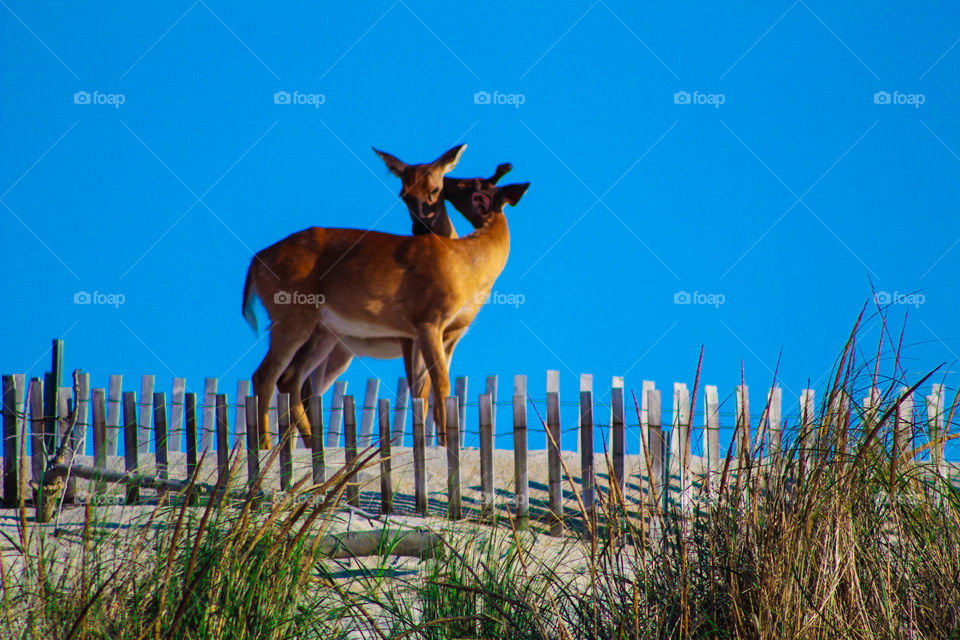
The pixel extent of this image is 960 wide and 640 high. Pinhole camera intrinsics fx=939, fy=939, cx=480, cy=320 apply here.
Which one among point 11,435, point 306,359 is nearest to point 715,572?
point 11,435

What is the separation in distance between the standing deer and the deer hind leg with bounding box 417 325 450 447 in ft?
0.04

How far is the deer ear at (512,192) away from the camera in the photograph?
8.98m

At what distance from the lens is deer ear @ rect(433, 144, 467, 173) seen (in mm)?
8766

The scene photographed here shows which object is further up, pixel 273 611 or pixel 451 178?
pixel 451 178

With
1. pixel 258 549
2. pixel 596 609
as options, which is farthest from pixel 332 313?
pixel 596 609

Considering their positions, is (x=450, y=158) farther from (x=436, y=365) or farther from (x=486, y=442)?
(x=486, y=442)

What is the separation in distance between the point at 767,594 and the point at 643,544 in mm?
346

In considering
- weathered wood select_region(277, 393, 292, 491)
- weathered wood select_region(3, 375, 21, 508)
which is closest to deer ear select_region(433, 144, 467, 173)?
weathered wood select_region(277, 393, 292, 491)

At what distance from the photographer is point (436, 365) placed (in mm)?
8492

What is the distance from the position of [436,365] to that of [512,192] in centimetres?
185

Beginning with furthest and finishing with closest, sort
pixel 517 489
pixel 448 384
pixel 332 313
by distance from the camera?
pixel 332 313 < pixel 448 384 < pixel 517 489

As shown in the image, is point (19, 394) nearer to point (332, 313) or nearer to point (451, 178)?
point (332, 313)

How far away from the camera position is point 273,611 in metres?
2.87

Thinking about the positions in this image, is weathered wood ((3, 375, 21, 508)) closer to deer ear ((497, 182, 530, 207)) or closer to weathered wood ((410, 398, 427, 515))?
weathered wood ((410, 398, 427, 515))
